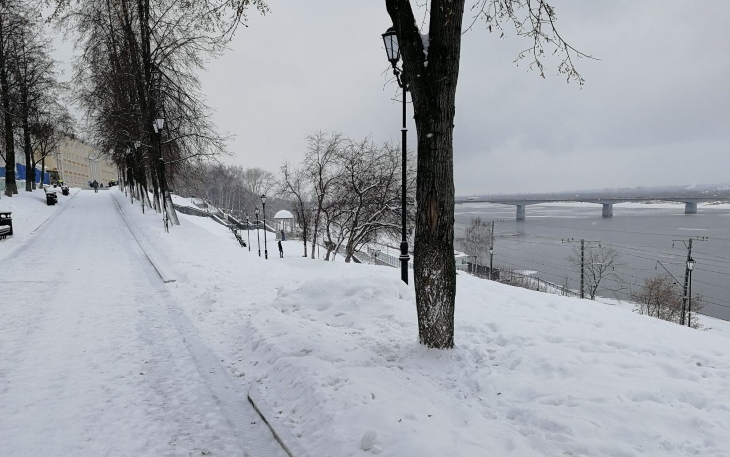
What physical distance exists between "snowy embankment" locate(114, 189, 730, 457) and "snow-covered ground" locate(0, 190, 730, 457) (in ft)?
0.06

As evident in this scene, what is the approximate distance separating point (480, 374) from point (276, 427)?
80.5 inches

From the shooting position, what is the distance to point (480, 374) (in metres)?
Answer: 4.05

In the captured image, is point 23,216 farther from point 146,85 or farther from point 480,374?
point 480,374

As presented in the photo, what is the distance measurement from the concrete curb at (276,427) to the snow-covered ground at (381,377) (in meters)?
0.07

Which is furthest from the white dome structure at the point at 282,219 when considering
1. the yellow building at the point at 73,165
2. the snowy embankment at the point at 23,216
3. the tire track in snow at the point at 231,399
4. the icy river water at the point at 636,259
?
the yellow building at the point at 73,165

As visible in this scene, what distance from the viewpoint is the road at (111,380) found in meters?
3.37

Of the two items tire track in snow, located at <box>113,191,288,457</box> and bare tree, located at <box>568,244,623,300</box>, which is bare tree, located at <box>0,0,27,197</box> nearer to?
tire track in snow, located at <box>113,191,288,457</box>

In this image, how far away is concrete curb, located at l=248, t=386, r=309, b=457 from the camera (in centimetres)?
319

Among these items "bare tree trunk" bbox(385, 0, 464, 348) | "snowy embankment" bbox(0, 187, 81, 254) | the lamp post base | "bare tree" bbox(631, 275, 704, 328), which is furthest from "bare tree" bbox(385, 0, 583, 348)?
"bare tree" bbox(631, 275, 704, 328)

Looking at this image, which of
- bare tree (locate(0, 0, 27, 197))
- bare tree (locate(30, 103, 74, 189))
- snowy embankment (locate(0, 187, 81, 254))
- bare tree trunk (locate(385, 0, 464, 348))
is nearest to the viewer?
bare tree trunk (locate(385, 0, 464, 348))

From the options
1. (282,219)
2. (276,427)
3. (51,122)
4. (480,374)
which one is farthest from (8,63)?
(480,374)

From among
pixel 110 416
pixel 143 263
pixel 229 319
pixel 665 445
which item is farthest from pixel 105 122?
pixel 665 445

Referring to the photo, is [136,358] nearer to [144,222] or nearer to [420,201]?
[420,201]

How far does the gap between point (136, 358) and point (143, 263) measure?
6867mm
